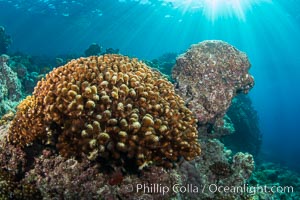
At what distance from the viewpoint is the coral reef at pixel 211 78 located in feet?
30.5

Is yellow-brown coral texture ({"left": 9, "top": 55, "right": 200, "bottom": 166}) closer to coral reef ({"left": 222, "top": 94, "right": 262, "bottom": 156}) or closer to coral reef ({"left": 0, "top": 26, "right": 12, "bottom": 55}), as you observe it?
coral reef ({"left": 222, "top": 94, "right": 262, "bottom": 156})

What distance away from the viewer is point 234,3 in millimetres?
46906

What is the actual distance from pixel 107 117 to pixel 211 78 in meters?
6.09


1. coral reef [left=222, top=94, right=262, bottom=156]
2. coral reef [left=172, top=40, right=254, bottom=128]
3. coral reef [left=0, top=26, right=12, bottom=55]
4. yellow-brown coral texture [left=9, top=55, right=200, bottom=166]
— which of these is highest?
coral reef [left=0, top=26, right=12, bottom=55]

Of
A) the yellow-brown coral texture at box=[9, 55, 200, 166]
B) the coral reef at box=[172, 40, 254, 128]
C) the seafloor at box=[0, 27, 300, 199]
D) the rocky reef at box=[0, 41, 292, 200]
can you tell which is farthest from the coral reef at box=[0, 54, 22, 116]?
the coral reef at box=[172, 40, 254, 128]

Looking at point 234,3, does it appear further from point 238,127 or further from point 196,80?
point 196,80

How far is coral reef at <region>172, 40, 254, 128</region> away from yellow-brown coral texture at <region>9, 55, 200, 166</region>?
3.68m

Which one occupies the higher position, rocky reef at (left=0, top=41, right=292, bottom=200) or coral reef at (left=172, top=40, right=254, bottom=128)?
coral reef at (left=172, top=40, right=254, bottom=128)

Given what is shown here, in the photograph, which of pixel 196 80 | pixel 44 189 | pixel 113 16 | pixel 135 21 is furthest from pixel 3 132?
pixel 135 21

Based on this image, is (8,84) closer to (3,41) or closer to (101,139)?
(101,139)

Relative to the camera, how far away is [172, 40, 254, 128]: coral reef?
9.28 meters

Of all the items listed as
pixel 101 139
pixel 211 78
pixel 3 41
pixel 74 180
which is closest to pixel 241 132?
pixel 211 78

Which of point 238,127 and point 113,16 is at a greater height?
point 113,16

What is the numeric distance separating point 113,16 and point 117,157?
58.0 metres
